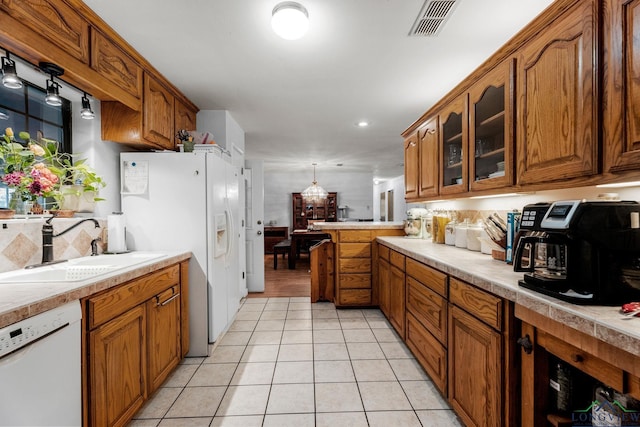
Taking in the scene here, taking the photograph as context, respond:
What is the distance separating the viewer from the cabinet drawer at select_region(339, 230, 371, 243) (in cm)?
339

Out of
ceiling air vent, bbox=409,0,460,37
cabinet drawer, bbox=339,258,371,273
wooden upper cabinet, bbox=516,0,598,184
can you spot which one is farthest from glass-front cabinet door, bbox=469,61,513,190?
cabinet drawer, bbox=339,258,371,273

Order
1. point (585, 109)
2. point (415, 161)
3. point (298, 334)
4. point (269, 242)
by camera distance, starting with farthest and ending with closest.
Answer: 1. point (269, 242)
2. point (415, 161)
3. point (298, 334)
4. point (585, 109)

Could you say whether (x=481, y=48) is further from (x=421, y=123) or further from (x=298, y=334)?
(x=298, y=334)

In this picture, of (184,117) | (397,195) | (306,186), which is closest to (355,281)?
(184,117)

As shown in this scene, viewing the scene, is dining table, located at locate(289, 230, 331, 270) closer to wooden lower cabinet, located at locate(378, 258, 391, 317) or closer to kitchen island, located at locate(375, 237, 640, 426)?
wooden lower cabinet, located at locate(378, 258, 391, 317)

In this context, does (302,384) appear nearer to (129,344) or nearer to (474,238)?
(129,344)

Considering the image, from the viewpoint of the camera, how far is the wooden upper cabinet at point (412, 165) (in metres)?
3.09

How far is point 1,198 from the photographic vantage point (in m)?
1.70

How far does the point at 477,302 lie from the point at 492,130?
1214mm

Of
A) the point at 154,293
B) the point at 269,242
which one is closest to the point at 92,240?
the point at 154,293

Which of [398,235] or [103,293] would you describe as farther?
[398,235]

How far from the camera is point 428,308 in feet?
6.33

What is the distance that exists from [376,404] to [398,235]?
2006 millimetres

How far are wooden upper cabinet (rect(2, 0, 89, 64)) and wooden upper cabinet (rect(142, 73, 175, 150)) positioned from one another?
2.06 feet
